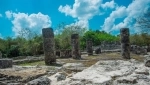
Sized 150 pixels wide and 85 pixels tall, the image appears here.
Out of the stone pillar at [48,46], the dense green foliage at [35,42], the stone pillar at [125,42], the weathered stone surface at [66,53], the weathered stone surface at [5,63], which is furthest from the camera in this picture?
the dense green foliage at [35,42]

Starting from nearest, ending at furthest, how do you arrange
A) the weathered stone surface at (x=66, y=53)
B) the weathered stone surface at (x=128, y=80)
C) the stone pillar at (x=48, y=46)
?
the weathered stone surface at (x=128, y=80) < the stone pillar at (x=48, y=46) < the weathered stone surface at (x=66, y=53)

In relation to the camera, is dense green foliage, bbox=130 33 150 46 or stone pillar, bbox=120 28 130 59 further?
dense green foliage, bbox=130 33 150 46

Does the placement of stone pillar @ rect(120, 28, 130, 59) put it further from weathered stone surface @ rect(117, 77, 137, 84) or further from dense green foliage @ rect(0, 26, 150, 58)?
dense green foliage @ rect(0, 26, 150, 58)

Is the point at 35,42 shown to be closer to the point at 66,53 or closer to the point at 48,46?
the point at 66,53

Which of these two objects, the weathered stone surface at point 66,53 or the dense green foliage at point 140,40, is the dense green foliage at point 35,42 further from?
the weathered stone surface at point 66,53

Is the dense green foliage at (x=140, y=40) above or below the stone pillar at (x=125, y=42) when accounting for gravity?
above

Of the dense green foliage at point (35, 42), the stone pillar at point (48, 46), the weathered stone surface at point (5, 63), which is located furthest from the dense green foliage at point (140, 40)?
the weathered stone surface at point (5, 63)

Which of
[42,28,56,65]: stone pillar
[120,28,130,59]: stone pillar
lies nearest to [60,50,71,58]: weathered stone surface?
[120,28,130,59]: stone pillar

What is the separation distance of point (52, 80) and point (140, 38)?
49.5 meters

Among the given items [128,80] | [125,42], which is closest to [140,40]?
[125,42]

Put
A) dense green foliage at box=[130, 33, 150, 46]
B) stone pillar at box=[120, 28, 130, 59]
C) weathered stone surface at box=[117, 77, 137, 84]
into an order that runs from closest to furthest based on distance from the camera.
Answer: weathered stone surface at box=[117, 77, 137, 84]
stone pillar at box=[120, 28, 130, 59]
dense green foliage at box=[130, 33, 150, 46]

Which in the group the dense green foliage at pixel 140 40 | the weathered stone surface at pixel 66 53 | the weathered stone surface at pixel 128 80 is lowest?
the weathered stone surface at pixel 128 80

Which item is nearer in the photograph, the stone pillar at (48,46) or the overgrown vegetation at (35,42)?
the stone pillar at (48,46)

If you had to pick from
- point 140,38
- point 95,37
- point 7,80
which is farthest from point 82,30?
point 7,80
